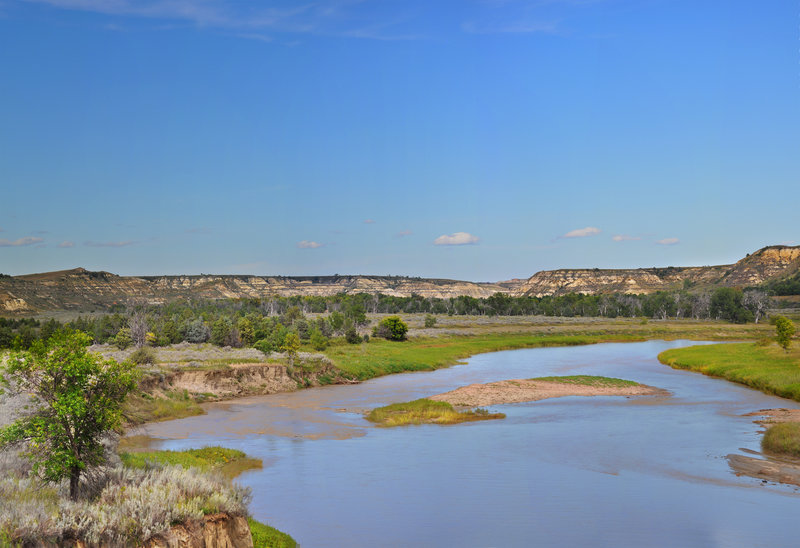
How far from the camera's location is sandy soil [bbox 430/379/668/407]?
37.3 m

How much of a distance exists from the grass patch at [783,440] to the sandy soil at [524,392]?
14607 mm

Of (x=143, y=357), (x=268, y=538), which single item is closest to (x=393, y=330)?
(x=143, y=357)

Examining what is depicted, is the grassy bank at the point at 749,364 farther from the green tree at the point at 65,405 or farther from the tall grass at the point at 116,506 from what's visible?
the green tree at the point at 65,405

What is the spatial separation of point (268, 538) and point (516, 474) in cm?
993

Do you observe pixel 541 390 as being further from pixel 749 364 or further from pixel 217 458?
pixel 217 458

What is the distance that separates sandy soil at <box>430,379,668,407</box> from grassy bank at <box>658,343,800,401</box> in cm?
675

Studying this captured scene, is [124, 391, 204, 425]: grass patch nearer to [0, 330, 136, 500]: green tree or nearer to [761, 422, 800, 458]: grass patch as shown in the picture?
[0, 330, 136, 500]: green tree

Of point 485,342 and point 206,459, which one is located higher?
point 485,342

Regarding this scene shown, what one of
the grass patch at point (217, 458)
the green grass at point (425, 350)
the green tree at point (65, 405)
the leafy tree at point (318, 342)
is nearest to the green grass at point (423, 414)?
the grass patch at point (217, 458)

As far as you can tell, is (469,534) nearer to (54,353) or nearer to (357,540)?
(357,540)

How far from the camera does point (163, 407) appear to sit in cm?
3422

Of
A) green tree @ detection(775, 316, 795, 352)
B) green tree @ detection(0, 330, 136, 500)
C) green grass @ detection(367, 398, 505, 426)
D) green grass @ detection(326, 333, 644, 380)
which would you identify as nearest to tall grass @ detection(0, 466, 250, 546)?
green tree @ detection(0, 330, 136, 500)

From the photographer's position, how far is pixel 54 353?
1222 cm

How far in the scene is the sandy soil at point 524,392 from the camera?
37.3 metres
